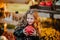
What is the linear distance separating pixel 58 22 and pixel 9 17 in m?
0.46

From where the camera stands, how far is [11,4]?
5.78 ft

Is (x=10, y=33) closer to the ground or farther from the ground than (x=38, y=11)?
closer to the ground

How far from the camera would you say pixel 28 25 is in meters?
1.76

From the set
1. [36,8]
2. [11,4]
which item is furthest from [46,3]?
[11,4]

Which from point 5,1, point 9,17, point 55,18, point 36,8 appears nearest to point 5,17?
point 9,17

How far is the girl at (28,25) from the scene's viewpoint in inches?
68.7

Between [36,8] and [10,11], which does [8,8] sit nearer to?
[10,11]

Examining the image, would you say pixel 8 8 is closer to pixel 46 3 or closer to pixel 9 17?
pixel 9 17

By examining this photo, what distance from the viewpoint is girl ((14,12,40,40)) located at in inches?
68.7

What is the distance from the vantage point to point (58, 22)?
171 cm

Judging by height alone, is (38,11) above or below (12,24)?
above

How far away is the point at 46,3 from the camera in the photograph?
5.64ft

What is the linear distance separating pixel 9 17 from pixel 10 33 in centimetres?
15

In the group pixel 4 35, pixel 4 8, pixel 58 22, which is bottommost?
pixel 4 35
